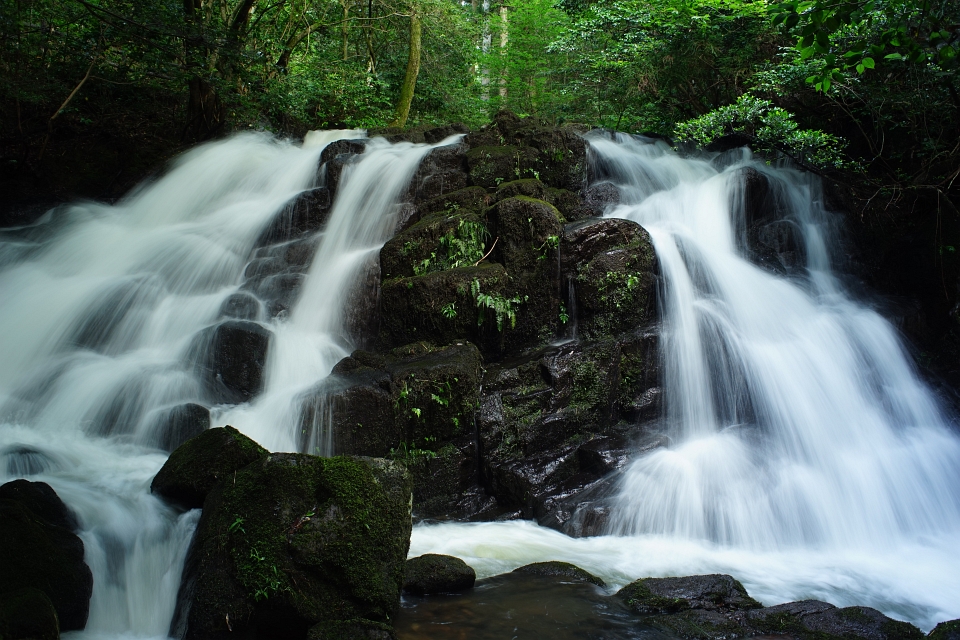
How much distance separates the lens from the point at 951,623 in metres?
3.67

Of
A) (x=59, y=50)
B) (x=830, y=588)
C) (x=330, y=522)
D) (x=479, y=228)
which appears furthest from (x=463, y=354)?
(x=59, y=50)

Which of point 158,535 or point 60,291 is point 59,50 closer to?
point 60,291

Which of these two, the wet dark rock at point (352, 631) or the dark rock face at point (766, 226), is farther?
the dark rock face at point (766, 226)

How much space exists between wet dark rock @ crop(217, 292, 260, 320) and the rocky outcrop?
14.5 ft

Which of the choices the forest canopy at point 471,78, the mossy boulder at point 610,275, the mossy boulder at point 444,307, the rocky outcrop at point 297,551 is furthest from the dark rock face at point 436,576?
the forest canopy at point 471,78

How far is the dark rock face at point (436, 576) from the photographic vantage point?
14.2ft

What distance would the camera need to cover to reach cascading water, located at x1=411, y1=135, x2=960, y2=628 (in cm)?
530

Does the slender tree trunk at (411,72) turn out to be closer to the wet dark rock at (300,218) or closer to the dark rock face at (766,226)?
the wet dark rock at (300,218)

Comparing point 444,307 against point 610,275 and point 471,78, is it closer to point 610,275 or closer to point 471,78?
point 610,275

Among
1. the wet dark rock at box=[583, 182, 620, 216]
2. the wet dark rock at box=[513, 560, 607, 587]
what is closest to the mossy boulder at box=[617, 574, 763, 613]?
the wet dark rock at box=[513, 560, 607, 587]

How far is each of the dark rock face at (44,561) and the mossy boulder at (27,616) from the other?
13 cm

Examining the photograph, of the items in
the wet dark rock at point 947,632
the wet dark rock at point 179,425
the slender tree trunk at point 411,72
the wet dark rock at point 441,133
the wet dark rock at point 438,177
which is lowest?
the wet dark rock at point 947,632

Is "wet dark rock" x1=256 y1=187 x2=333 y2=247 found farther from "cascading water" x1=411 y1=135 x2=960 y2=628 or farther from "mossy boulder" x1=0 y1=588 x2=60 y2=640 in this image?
"mossy boulder" x1=0 y1=588 x2=60 y2=640

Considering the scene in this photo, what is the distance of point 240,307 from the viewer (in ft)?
27.7
